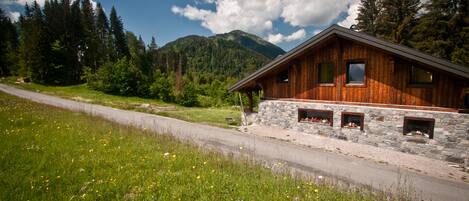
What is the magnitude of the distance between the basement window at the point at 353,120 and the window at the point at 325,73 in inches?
95.1

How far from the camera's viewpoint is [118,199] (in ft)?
16.7

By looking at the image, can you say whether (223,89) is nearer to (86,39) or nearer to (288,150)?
(86,39)

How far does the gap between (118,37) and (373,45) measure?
6825cm

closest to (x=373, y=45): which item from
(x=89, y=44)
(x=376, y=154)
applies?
(x=376, y=154)

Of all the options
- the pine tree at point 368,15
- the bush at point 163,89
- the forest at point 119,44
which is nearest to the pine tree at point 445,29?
the forest at point 119,44

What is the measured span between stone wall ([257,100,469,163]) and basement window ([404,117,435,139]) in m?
0.17

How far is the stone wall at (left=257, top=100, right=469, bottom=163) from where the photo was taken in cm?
1137

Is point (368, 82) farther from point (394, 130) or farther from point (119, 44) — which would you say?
point (119, 44)

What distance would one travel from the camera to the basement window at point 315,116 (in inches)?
617

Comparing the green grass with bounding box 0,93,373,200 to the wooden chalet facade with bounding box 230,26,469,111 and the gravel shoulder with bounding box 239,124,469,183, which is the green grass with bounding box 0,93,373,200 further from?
the wooden chalet facade with bounding box 230,26,469,111

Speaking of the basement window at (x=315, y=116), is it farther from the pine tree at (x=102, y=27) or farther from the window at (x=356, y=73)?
the pine tree at (x=102, y=27)

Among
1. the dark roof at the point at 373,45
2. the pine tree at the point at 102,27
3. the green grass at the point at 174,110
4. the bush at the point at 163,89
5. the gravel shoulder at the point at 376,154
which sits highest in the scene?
the pine tree at the point at 102,27

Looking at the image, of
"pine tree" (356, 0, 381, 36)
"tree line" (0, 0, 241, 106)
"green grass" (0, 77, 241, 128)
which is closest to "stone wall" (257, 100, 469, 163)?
"green grass" (0, 77, 241, 128)

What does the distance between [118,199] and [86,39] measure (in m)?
65.5
